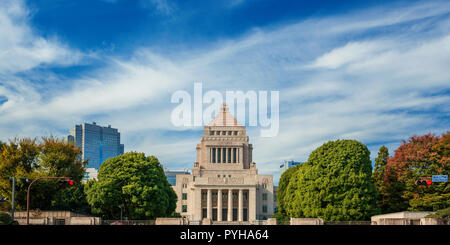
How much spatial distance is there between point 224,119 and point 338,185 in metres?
82.6

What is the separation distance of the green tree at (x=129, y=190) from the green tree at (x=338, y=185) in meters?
Answer: 21.6

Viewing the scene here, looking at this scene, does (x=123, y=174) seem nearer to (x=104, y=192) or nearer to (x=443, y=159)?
(x=104, y=192)

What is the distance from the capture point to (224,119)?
14750cm

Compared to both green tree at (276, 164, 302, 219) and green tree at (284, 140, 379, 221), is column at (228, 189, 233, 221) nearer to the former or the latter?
green tree at (276, 164, 302, 219)

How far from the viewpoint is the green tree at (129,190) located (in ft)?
226

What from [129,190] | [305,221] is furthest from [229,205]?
[305,221]

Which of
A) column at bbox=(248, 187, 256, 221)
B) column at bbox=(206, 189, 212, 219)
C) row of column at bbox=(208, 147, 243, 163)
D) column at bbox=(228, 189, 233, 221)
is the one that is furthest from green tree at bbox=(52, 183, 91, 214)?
row of column at bbox=(208, 147, 243, 163)

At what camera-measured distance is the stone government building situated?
116 m

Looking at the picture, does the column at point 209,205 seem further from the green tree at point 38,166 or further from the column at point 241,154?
the green tree at point 38,166

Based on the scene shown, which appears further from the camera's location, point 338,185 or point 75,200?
point 75,200

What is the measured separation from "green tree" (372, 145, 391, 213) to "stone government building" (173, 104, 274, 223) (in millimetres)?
45930

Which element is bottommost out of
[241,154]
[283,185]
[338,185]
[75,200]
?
[75,200]

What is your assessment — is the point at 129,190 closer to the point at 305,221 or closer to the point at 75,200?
the point at 75,200

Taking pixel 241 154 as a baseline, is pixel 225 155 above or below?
below
